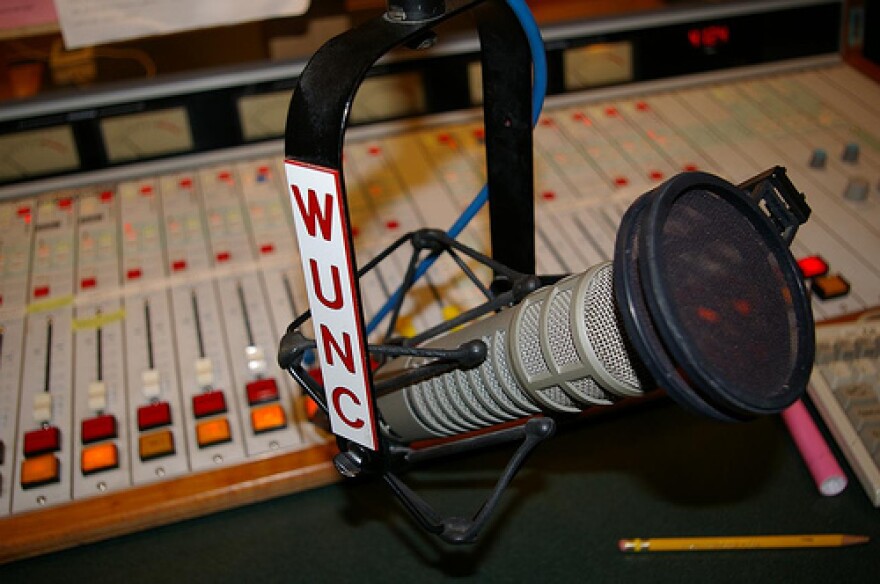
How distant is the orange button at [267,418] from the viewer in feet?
4.32

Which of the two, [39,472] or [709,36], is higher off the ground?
[709,36]

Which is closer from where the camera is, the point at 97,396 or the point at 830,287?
the point at 97,396

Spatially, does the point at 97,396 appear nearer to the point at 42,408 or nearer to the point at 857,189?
the point at 42,408

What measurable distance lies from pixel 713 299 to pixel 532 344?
19cm

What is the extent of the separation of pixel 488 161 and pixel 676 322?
0.48 meters

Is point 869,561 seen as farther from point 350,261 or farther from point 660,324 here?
point 350,261

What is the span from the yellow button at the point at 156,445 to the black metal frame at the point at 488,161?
13.1 inches

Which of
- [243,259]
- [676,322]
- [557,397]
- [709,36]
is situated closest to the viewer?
[676,322]

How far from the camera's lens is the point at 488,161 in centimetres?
114

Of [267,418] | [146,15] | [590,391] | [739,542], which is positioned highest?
[146,15]

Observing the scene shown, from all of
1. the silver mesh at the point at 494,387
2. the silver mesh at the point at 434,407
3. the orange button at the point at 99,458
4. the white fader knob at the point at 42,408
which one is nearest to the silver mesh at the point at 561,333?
the silver mesh at the point at 494,387

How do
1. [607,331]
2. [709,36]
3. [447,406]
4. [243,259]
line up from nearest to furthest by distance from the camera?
[607,331] < [447,406] < [243,259] < [709,36]

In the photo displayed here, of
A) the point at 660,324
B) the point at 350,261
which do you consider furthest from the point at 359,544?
the point at 660,324

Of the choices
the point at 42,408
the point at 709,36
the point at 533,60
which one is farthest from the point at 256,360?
the point at 709,36
